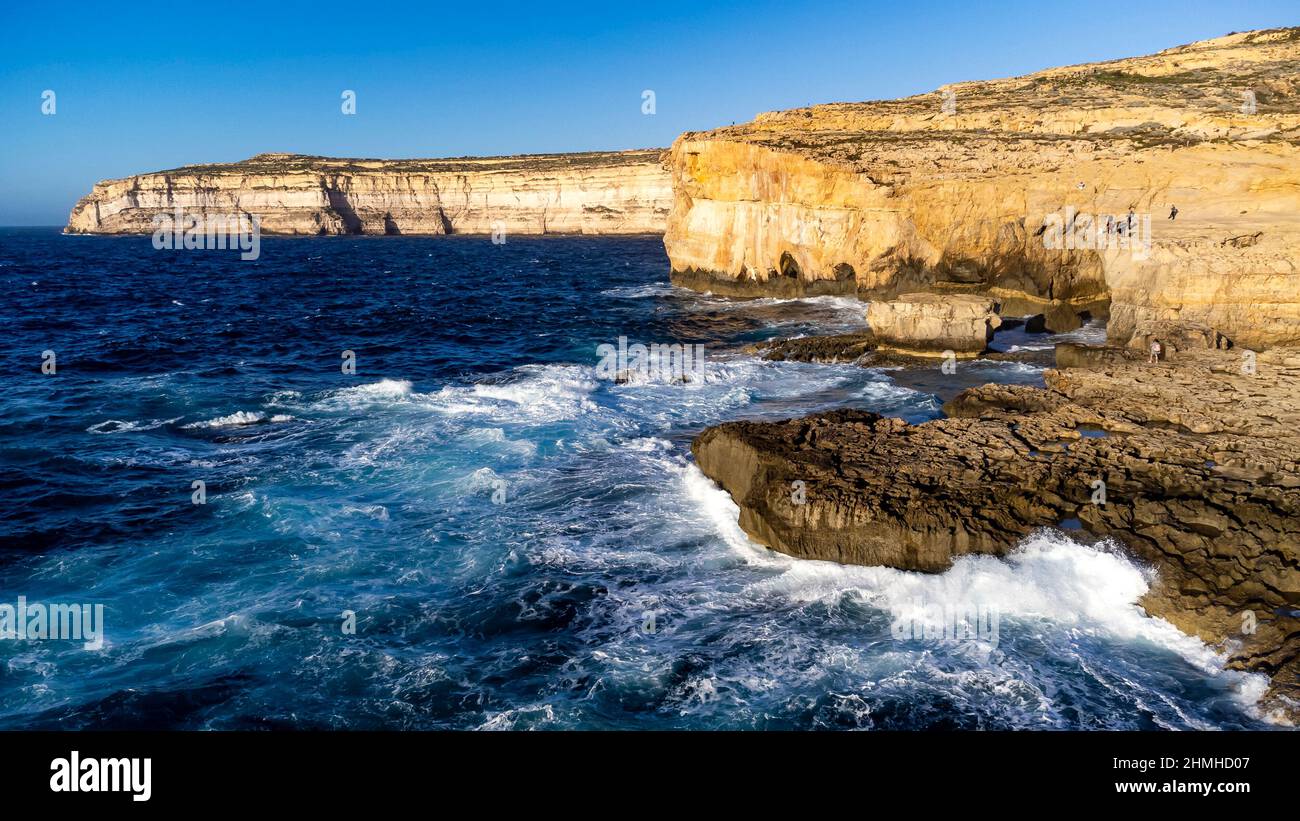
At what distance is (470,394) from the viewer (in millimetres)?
28438

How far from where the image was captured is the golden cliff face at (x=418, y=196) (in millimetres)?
126125

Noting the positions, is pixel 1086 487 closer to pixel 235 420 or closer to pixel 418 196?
pixel 235 420

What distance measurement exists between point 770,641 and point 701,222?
139 ft

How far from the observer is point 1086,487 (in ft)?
51.6

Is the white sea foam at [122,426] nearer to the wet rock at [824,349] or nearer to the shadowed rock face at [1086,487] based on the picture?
the shadowed rock face at [1086,487]

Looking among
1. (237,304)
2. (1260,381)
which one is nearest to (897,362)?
(1260,381)

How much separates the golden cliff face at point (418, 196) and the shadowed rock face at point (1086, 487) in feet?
360

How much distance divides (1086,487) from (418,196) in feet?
435

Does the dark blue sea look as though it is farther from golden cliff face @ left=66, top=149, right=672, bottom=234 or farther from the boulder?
golden cliff face @ left=66, top=149, right=672, bottom=234

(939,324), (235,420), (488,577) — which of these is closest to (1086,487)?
(488,577)

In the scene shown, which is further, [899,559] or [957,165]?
[957,165]
